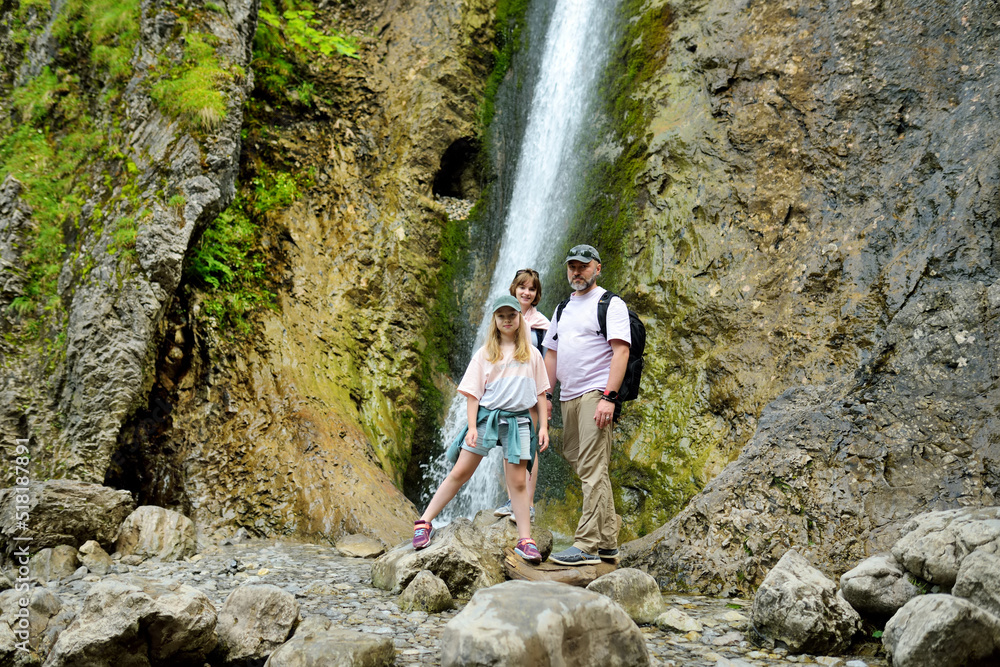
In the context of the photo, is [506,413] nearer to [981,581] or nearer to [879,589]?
[879,589]

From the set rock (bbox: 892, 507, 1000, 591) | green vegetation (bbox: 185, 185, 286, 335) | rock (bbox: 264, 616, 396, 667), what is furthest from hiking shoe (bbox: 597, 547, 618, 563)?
green vegetation (bbox: 185, 185, 286, 335)

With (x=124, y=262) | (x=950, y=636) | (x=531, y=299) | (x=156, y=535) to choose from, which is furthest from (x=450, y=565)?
(x=124, y=262)

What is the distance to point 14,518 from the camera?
537 cm

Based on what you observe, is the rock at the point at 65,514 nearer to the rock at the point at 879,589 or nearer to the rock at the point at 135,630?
the rock at the point at 135,630

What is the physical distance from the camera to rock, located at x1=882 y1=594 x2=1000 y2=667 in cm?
273

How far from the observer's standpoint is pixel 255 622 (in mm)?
3459

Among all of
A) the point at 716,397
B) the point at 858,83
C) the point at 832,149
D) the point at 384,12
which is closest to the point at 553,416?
the point at 716,397

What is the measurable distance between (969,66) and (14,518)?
30.1ft

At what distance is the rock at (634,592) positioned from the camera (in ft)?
12.6

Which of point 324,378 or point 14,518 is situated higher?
point 324,378

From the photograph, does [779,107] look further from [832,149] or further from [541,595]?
[541,595]

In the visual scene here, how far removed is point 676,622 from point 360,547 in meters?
3.31

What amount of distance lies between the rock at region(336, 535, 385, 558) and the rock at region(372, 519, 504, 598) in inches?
54.4

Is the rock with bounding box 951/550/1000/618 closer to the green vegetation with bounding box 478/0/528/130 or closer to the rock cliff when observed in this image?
the rock cliff
